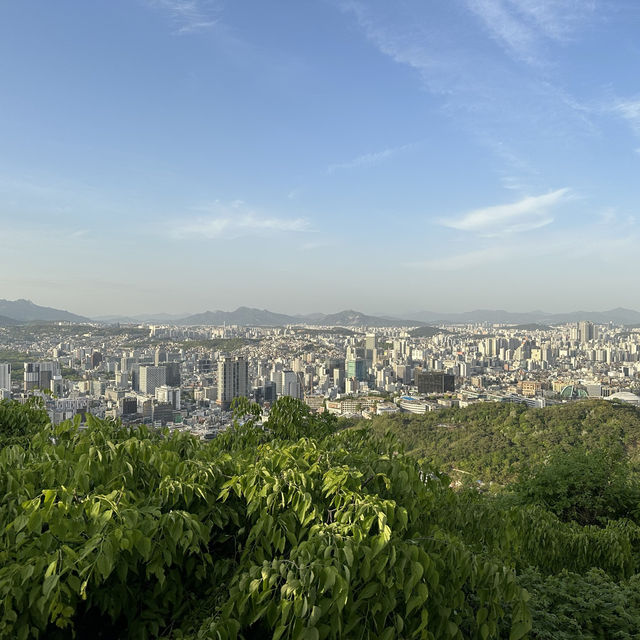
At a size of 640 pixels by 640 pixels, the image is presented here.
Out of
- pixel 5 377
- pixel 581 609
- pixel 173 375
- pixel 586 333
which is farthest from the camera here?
pixel 586 333

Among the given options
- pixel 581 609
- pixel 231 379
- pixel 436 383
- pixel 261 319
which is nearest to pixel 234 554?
pixel 581 609

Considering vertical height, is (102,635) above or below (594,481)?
above

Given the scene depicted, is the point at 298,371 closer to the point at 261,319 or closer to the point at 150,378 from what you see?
the point at 150,378

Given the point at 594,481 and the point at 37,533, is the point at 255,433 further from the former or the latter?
the point at 594,481

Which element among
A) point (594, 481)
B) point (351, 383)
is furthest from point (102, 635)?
point (351, 383)

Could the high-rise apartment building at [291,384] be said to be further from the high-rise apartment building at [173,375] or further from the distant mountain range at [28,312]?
the distant mountain range at [28,312]

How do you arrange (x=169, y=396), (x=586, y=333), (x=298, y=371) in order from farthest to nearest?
(x=586, y=333), (x=298, y=371), (x=169, y=396)

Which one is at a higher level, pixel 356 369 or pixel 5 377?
pixel 5 377
